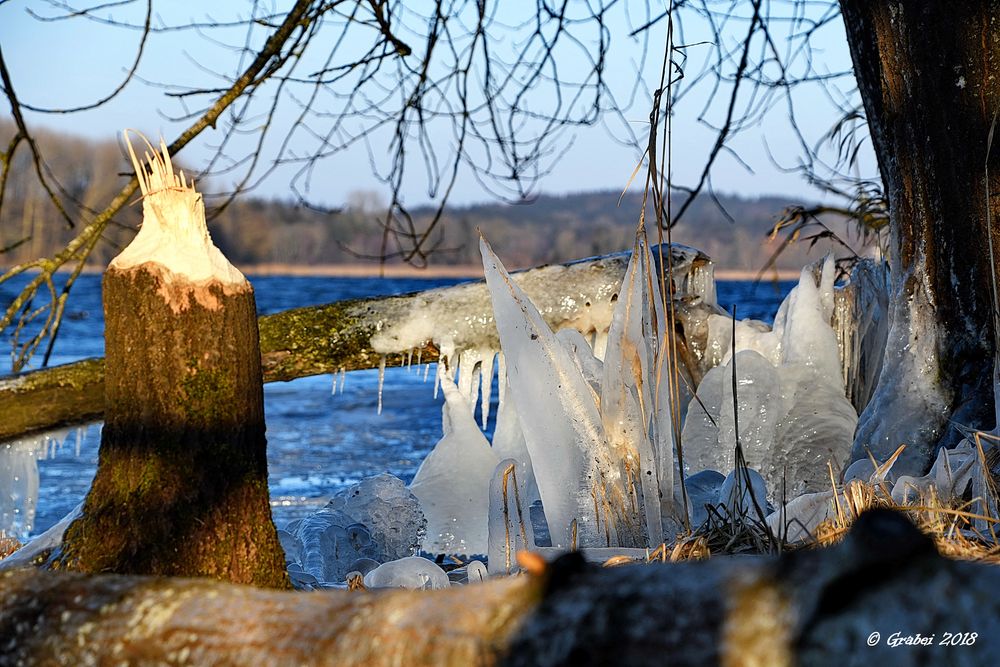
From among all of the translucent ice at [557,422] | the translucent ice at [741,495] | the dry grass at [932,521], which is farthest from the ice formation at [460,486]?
the dry grass at [932,521]

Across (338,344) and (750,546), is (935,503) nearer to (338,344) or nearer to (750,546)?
(750,546)

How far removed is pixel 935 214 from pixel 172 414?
110 inches

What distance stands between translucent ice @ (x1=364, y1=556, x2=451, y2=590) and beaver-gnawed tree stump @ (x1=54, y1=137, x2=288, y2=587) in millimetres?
507

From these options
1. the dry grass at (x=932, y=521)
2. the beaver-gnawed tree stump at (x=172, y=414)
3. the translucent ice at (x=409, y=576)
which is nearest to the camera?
the dry grass at (x=932, y=521)

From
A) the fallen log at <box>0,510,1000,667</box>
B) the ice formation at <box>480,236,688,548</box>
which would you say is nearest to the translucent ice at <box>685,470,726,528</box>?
the ice formation at <box>480,236,688,548</box>

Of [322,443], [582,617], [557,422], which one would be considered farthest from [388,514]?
[322,443]

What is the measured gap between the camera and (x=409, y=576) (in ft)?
8.57

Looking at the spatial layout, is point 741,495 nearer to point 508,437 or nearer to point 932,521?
point 932,521

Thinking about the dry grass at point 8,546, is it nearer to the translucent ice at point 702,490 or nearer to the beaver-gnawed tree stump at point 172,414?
the beaver-gnawed tree stump at point 172,414

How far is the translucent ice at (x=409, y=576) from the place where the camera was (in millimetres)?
2598

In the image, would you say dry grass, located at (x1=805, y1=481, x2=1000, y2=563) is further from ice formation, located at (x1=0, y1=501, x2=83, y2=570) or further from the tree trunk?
A: ice formation, located at (x1=0, y1=501, x2=83, y2=570)

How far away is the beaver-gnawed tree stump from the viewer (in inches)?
82.8

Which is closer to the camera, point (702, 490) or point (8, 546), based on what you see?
point (702, 490)

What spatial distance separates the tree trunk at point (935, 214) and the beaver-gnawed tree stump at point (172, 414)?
240 centimetres
